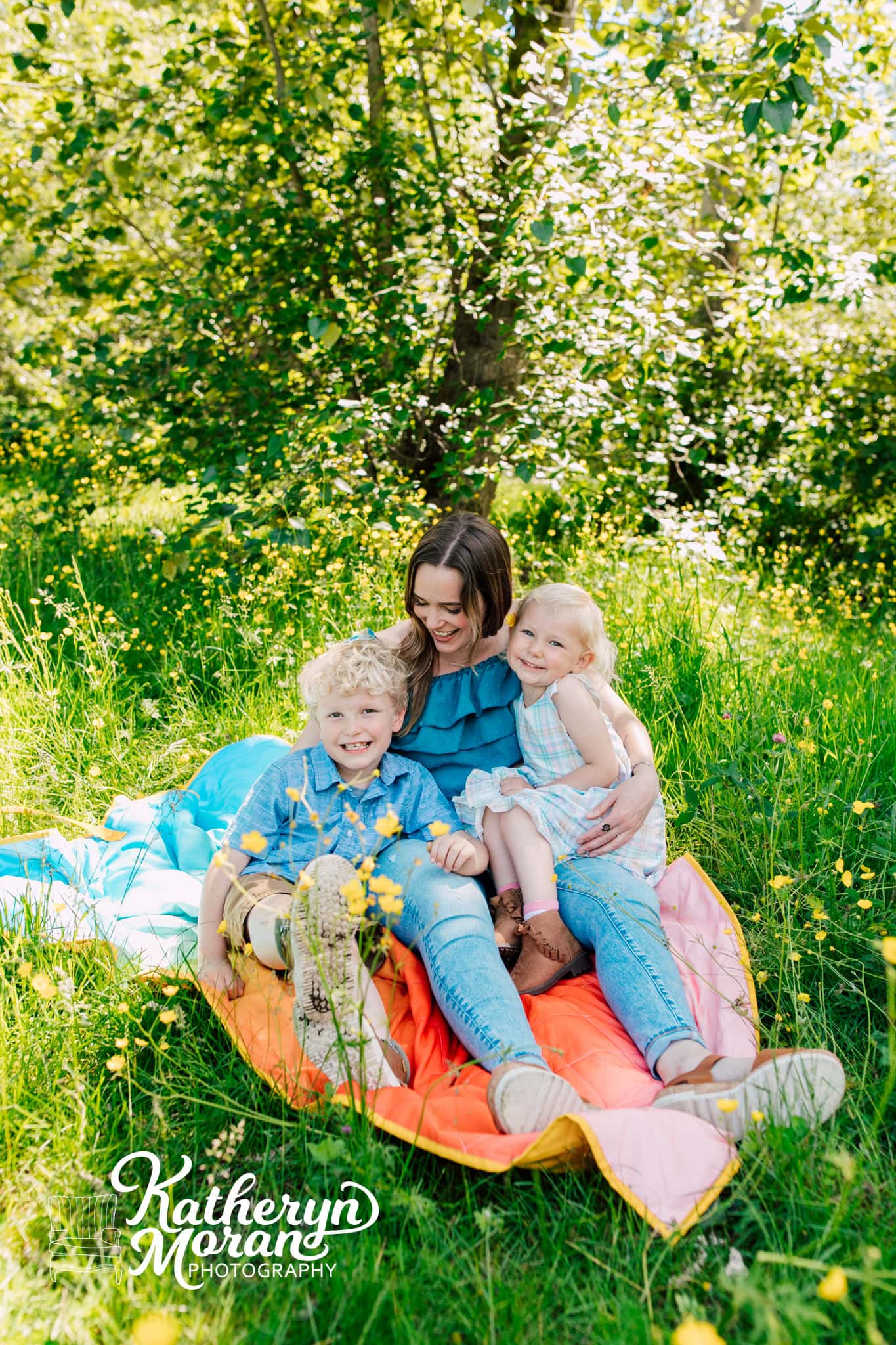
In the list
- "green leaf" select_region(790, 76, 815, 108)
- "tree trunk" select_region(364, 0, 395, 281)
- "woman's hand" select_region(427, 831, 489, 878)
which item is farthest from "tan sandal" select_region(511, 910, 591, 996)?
"tree trunk" select_region(364, 0, 395, 281)

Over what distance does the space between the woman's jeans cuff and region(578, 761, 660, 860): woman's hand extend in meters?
0.51

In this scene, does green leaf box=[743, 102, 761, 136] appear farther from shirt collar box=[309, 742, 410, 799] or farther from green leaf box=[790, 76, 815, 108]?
shirt collar box=[309, 742, 410, 799]

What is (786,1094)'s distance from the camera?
1.76 meters

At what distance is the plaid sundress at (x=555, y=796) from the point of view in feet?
8.20

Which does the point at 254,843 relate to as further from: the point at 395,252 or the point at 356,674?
the point at 395,252

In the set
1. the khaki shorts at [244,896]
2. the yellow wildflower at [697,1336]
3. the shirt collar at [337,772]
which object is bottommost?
the khaki shorts at [244,896]

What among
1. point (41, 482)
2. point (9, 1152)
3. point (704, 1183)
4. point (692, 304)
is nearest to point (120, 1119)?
point (9, 1152)

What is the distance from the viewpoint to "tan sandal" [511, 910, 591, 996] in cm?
233

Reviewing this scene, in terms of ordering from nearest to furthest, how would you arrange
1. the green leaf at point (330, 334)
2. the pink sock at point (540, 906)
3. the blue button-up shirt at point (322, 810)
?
the pink sock at point (540, 906) < the blue button-up shirt at point (322, 810) < the green leaf at point (330, 334)

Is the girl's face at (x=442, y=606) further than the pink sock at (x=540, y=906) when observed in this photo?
Yes

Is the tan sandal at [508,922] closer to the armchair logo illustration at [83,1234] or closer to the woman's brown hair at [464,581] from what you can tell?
the woman's brown hair at [464,581]

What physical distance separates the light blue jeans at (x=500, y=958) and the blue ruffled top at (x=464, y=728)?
33cm

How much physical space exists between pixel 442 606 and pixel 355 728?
0.43m

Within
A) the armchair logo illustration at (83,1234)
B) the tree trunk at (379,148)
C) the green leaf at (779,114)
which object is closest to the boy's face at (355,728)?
the armchair logo illustration at (83,1234)
